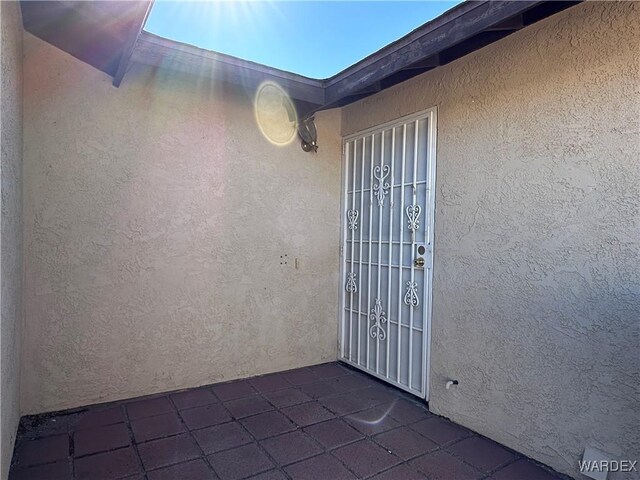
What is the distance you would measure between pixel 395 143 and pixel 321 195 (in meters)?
1.32

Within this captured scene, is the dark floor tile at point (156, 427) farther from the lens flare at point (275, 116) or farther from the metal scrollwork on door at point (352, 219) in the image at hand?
the lens flare at point (275, 116)

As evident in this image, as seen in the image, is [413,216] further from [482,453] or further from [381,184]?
[482,453]

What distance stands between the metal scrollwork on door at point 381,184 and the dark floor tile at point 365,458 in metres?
2.75

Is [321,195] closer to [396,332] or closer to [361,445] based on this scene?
[396,332]

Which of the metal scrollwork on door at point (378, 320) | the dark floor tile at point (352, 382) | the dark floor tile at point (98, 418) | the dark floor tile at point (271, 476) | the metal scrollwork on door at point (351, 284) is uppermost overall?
the metal scrollwork on door at point (351, 284)

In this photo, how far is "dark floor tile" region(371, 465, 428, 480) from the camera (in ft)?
9.54

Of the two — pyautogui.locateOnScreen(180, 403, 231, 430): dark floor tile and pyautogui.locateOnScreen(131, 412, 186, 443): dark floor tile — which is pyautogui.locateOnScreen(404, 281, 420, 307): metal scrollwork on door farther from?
pyautogui.locateOnScreen(131, 412, 186, 443): dark floor tile

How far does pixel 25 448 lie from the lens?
3.20m

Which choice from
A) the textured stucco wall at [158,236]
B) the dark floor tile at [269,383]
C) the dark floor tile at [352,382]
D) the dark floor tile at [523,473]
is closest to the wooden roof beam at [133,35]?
the textured stucco wall at [158,236]

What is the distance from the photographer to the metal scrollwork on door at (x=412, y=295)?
4.27 m

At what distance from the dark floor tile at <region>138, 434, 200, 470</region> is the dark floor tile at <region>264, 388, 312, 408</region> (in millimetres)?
1061

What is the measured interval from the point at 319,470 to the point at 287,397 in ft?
4.54

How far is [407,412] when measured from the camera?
3.99 metres

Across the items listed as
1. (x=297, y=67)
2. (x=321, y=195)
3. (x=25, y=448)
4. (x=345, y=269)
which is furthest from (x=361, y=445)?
(x=297, y=67)
